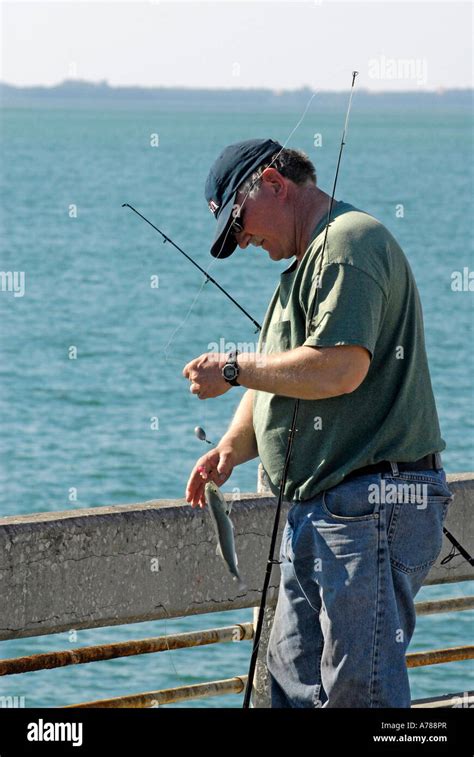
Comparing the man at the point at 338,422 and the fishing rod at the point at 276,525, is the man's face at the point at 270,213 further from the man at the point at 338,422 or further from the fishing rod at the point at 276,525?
the fishing rod at the point at 276,525

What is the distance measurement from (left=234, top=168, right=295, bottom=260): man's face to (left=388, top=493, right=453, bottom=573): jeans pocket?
2.70ft

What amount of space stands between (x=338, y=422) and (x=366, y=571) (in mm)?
424

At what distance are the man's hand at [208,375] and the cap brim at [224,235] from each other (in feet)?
1.21

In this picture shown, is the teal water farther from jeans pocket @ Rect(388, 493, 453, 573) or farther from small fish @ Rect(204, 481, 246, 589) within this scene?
jeans pocket @ Rect(388, 493, 453, 573)

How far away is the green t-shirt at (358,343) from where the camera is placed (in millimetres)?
3951

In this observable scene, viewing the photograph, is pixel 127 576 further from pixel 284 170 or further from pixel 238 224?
pixel 284 170

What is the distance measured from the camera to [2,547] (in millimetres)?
4391

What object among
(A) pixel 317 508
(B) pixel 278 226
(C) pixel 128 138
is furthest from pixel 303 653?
(C) pixel 128 138

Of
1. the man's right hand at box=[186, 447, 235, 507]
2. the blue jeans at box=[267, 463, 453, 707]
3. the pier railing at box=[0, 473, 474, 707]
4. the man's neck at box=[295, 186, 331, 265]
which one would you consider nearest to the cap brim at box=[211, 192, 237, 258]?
the man's neck at box=[295, 186, 331, 265]

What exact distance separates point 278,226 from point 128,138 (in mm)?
137151

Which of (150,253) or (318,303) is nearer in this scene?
(318,303)

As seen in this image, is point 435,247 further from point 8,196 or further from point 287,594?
point 287,594

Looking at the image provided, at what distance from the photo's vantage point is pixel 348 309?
3936mm

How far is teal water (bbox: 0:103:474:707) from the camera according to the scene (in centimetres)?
1260
